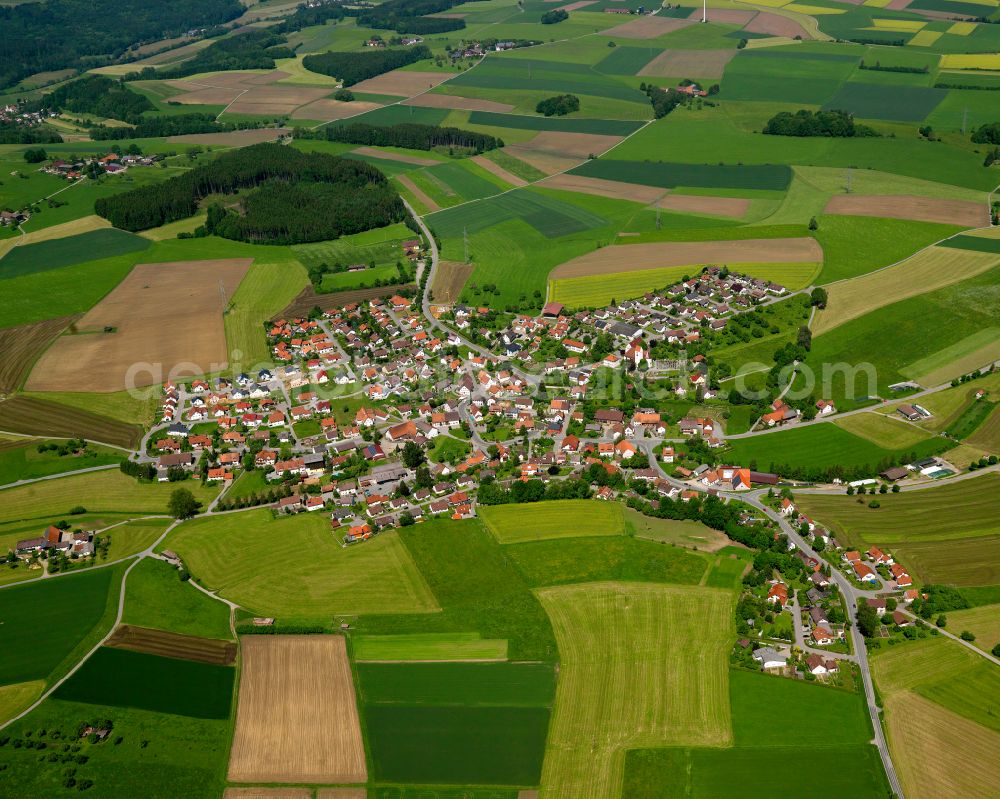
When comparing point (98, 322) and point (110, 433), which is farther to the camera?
point (98, 322)

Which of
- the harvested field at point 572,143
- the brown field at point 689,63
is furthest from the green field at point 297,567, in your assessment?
the brown field at point 689,63

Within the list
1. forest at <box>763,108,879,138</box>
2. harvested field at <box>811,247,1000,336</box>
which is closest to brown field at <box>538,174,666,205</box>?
forest at <box>763,108,879,138</box>

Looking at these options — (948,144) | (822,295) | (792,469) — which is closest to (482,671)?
(792,469)

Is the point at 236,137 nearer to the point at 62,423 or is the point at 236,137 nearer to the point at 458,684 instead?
the point at 62,423

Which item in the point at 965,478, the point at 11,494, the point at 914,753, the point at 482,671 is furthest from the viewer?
the point at 11,494

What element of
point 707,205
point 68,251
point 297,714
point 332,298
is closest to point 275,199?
point 68,251

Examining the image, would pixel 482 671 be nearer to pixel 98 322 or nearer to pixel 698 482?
pixel 698 482
